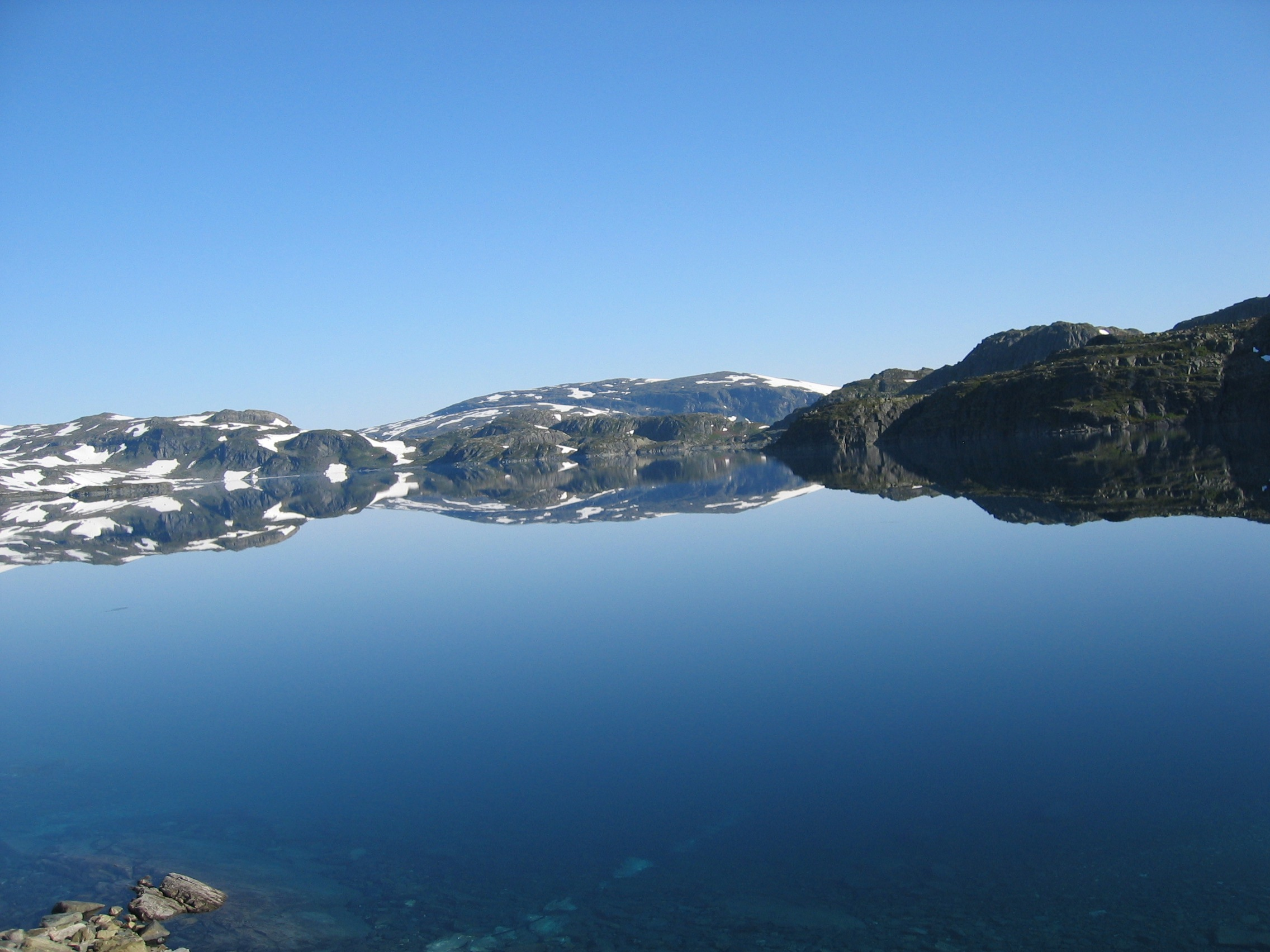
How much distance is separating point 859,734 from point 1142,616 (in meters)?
9.72

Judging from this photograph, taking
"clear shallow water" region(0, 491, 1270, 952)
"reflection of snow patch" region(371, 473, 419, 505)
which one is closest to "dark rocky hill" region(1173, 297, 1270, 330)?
"reflection of snow patch" region(371, 473, 419, 505)

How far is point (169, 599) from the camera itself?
3919 centimetres

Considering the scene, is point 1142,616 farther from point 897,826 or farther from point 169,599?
point 169,599

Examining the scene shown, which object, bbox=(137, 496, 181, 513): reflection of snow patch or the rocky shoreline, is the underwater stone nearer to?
the rocky shoreline

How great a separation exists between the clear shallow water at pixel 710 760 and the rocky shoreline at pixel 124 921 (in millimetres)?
334

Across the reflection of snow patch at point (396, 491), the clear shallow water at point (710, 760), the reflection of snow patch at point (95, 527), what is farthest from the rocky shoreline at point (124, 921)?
the reflection of snow patch at point (396, 491)

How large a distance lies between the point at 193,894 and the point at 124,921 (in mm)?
875

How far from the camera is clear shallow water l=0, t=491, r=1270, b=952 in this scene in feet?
33.8

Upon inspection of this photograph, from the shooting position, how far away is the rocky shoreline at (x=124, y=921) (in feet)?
35.2

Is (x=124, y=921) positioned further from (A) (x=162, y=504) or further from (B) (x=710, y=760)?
(A) (x=162, y=504)

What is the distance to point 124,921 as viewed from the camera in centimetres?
1173

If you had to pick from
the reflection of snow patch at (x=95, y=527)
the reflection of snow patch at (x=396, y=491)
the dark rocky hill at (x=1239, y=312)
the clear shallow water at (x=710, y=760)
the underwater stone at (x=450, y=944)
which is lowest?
the underwater stone at (x=450, y=944)

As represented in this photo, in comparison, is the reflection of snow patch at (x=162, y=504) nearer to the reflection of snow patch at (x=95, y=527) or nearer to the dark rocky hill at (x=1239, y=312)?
the reflection of snow patch at (x=95, y=527)

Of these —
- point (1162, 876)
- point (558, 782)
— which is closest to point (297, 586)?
point (558, 782)
